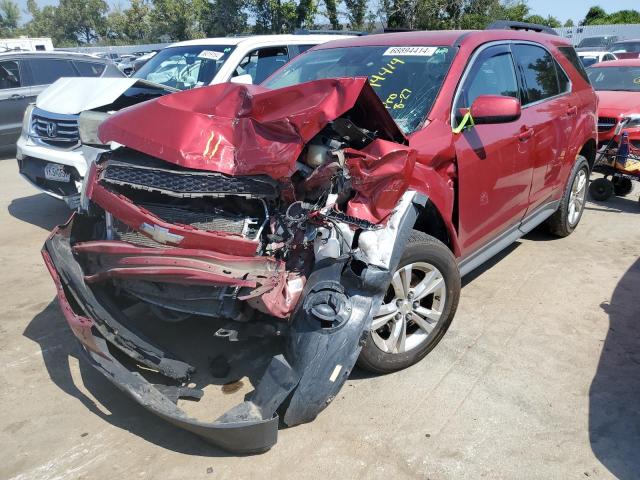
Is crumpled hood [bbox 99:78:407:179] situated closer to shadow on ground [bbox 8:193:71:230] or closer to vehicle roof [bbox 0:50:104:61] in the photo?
shadow on ground [bbox 8:193:71:230]

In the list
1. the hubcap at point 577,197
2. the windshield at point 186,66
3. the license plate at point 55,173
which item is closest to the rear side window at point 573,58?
the hubcap at point 577,197

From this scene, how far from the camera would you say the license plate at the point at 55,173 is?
215 inches

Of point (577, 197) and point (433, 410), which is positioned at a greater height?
point (577, 197)

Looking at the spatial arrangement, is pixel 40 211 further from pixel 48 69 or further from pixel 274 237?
Result: pixel 274 237

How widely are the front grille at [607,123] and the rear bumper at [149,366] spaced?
23.2 ft

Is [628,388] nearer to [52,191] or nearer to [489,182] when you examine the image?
[489,182]

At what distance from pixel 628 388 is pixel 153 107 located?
3.12 m

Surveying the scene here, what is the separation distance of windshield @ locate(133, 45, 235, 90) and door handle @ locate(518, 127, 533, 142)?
Result: 3.74 m

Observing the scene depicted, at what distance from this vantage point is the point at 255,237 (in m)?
2.76

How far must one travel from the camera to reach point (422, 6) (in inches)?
981

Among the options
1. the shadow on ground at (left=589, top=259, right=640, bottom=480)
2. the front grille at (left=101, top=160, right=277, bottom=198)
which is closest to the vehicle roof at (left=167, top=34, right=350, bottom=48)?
Answer: the front grille at (left=101, top=160, right=277, bottom=198)

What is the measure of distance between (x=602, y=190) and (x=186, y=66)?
554cm

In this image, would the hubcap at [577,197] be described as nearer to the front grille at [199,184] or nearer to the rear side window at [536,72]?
the rear side window at [536,72]

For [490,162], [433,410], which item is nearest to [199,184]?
[433,410]
